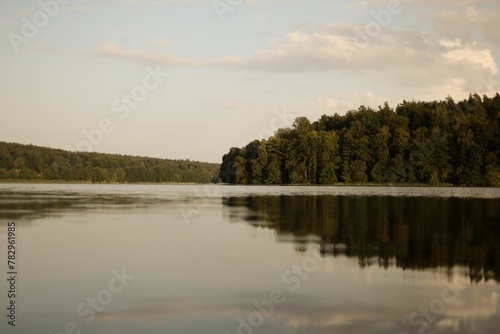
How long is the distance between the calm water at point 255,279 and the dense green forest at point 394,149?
9523 centimetres

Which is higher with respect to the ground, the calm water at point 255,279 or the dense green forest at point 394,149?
the dense green forest at point 394,149

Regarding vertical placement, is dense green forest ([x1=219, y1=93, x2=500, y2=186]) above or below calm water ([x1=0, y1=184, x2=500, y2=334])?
above

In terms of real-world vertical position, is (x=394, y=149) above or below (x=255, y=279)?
above

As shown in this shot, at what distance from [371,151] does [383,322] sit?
399 ft

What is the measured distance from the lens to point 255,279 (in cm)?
1435

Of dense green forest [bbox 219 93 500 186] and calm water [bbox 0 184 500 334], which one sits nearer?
calm water [bbox 0 184 500 334]

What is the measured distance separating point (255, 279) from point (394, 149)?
11912 cm

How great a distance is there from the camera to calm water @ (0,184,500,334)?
10336mm

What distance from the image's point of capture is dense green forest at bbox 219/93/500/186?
381 feet

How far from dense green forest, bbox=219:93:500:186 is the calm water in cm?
9523

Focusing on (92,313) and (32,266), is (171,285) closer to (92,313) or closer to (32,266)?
(92,313)

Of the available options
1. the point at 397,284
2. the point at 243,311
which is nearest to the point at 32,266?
the point at 243,311

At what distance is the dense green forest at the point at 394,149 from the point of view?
116 meters

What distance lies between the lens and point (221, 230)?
26.4 m
